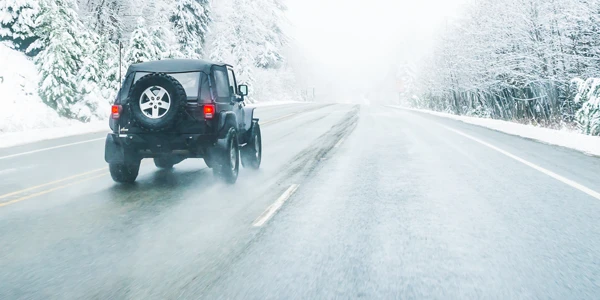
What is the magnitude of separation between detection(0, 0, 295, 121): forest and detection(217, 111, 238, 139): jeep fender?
15.0m

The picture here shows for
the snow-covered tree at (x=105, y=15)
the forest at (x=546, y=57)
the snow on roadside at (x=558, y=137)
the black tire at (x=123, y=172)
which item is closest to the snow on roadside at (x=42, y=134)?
the black tire at (x=123, y=172)

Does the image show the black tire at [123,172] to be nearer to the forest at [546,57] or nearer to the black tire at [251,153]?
the black tire at [251,153]

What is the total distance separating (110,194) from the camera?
24.7ft

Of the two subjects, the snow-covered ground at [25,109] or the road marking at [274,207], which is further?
the snow-covered ground at [25,109]

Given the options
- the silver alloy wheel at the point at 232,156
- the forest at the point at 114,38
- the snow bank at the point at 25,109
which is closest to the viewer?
the silver alloy wheel at the point at 232,156

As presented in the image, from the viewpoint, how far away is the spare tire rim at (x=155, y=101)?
7.61m

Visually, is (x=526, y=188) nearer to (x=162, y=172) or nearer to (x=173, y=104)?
(x=173, y=104)

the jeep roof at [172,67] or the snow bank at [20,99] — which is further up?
the snow bank at [20,99]

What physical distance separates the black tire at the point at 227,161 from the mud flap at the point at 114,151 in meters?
1.47

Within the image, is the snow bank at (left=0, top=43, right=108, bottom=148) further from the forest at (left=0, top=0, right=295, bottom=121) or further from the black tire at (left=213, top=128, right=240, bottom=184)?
the black tire at (left=213, top=128, right=240, bottom=184)

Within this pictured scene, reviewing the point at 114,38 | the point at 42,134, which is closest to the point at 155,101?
the point at 42,134

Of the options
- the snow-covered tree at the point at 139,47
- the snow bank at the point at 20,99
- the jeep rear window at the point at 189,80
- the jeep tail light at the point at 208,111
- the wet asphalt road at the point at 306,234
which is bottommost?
the wet asphalt road at the point at 306,234

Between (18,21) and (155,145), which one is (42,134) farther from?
(155,145)

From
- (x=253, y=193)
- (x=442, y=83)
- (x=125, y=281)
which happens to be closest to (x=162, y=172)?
(x=253, y=193)
